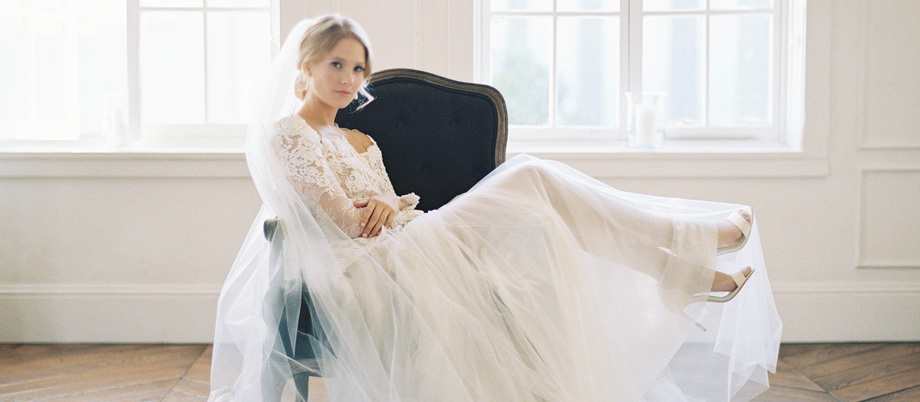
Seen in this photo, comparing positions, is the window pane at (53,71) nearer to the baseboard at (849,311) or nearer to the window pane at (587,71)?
the window pane at (587,71)

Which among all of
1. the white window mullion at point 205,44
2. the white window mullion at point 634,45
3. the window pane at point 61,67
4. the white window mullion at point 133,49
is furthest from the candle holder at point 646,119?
the window pane at point 61,67

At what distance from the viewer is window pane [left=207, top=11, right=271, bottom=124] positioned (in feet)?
11.6

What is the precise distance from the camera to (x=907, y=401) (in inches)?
104

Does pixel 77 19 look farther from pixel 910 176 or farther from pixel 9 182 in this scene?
pixel 910 176

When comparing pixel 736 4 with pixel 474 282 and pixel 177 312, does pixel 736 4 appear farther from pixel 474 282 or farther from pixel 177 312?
pixel 177 312

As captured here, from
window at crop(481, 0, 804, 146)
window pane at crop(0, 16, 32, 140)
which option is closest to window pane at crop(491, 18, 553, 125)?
window at crop(481, 0, 804, 146)

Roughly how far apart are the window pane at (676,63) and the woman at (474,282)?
1.35 m

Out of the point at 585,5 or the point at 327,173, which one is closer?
the point at 327,173

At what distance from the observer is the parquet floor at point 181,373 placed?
2.73 m

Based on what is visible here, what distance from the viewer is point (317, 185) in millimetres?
2229

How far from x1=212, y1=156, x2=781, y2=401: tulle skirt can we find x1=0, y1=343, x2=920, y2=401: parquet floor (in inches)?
21.4

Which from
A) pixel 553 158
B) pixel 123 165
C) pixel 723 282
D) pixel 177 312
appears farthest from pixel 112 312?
pixel 723 282

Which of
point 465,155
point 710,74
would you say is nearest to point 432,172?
point 465,155

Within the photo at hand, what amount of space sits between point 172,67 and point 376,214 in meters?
1.70
